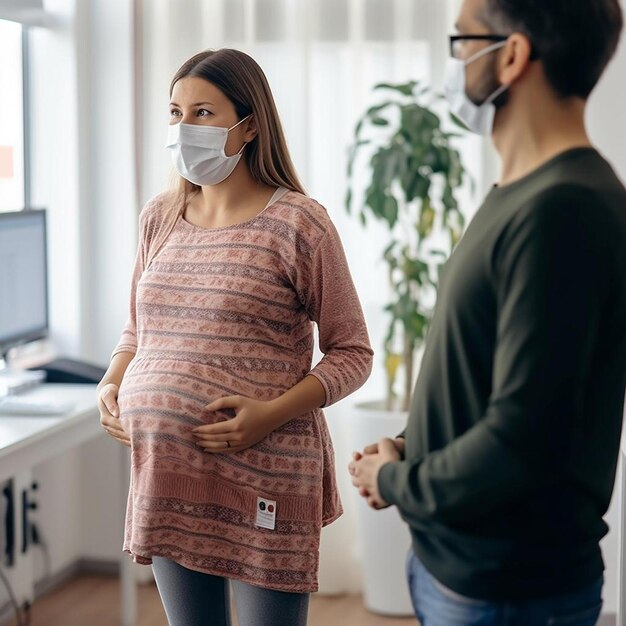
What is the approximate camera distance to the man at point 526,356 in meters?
1.04

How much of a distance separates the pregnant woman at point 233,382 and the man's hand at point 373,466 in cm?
46

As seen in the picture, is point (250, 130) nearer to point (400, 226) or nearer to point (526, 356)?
point (526, 356)

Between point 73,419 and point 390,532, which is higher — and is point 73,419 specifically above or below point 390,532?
above

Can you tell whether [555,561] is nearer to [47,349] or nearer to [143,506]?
[143,506]

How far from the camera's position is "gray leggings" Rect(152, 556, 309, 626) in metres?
1.75

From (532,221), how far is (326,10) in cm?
252

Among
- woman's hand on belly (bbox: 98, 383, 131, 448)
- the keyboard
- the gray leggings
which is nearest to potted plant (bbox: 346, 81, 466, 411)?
the keyboard

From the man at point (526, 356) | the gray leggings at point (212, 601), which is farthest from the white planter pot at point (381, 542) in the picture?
the man at point (526, 356)

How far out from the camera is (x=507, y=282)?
107 centimetres

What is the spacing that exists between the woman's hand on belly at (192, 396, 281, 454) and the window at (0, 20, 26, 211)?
2020mm

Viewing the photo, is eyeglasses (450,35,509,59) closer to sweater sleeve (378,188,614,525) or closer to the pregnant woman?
sweater sleeve (378,188,614,525)

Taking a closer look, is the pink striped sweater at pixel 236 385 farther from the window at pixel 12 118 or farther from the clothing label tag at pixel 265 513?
the window at pixel 12 118

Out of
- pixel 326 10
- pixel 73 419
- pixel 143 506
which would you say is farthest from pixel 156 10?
pixel 143 506

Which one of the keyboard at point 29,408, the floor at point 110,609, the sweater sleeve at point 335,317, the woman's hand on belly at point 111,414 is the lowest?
the floor at point 110,609
